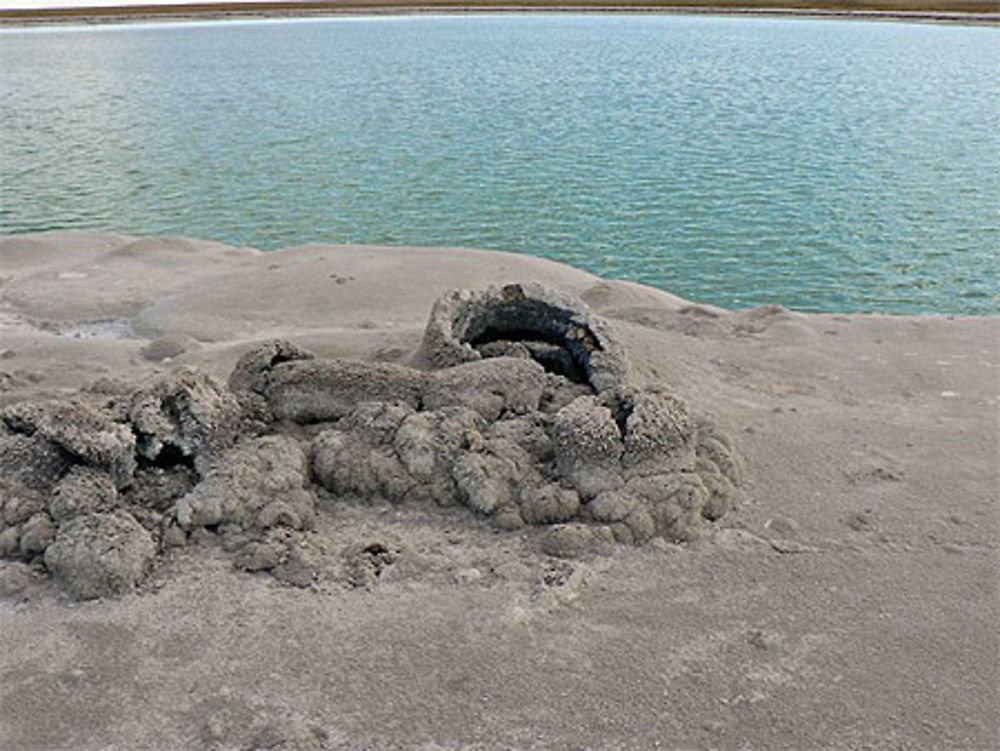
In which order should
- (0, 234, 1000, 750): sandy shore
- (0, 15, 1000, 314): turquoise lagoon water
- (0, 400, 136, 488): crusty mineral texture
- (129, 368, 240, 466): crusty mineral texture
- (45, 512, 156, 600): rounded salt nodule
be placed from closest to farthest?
1. (0, 234, 1000, 750): sandy shore
2. (45, 512, 156, 600): rounded salt nodule
3. (0, 400, 136, 488): crusty mineral texture
4. (129, 368, 240, 466): crusty mineral texture
5. (0, 15, 1000, 314): turquoise lagoon water

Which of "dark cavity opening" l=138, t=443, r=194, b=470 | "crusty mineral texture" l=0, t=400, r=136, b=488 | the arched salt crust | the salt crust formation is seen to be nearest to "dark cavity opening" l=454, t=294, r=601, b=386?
the arched salt crust

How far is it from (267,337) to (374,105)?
19.5m

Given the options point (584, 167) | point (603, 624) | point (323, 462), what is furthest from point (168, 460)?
point (584, 167)

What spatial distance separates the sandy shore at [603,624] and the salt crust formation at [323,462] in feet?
0.37

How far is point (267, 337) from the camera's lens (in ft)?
25.6

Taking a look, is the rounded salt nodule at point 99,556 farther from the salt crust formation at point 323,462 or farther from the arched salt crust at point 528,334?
the arched salt crust at point 528,334

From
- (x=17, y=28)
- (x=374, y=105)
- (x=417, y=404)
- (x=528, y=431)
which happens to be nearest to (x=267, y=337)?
(x=417, y=404)

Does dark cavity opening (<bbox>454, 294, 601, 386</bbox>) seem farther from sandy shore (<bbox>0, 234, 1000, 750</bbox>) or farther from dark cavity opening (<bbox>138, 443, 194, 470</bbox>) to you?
dark cavity opening (<bbox>138, 443, 194, 470</bbox>)

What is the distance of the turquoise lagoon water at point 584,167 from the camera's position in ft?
39.3

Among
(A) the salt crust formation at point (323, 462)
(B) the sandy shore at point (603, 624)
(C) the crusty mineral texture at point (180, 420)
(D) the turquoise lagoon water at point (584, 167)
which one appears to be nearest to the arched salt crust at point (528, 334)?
(A) the salt crust formation at point (323, 462)

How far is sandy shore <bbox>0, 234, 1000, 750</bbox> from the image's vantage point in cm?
353

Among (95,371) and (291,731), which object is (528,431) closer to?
(291,731)

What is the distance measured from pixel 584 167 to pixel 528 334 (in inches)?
442

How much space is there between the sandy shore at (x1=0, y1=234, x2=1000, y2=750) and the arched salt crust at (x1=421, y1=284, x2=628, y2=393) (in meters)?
0.40
